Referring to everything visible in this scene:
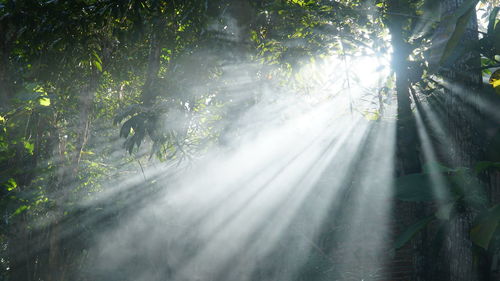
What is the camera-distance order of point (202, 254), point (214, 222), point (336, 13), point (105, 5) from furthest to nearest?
point (202, 254) → point (214, 222) → point (336, 13) → point (105, 5)

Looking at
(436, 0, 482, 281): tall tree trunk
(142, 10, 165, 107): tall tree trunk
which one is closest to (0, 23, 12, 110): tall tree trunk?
(142, 10, 165, 107): tall tree trunk

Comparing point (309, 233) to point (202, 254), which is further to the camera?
point (202, 254)

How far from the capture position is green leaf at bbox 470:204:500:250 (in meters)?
1.33

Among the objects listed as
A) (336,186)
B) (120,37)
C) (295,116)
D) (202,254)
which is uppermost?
(120,37)

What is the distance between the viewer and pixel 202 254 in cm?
808

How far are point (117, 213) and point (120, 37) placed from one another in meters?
6.89

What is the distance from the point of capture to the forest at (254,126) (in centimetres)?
373

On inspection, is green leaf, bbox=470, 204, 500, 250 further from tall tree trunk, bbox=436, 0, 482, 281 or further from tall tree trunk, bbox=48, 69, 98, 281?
tall tree trunk, bbox=48, 69, 98, 281

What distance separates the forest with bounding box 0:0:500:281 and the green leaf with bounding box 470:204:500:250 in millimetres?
484

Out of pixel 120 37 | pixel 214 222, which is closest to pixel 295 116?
pixel 214 222

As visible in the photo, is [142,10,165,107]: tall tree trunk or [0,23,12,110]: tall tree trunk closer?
[0,23,12,110]: tall tree trunk

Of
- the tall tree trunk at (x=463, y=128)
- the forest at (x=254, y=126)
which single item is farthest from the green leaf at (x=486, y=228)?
the tall tree trunk at (x=463, y=128)

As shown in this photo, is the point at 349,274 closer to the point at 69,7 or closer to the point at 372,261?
the point at 372,261

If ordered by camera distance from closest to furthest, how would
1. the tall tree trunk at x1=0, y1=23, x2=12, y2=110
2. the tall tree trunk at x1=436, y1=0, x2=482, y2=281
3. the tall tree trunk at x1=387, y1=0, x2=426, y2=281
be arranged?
the tall tree trunk at x1=436, y1=0, x2=482, y2=281
the tall tree trunk at x1=387, y1=0, x2=426, y2=281
the tall tree trunk at x1=0, y1=23, x2=12, y2=110
